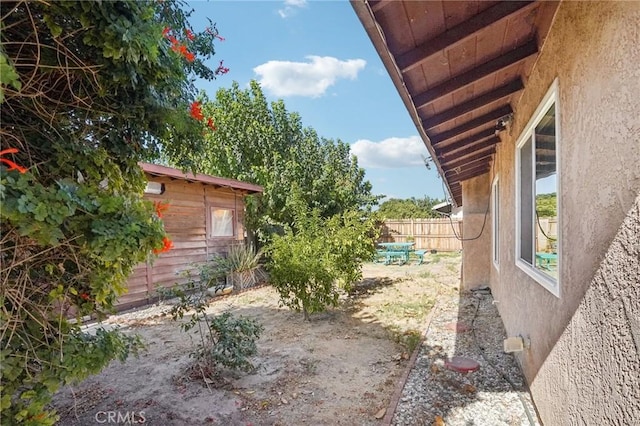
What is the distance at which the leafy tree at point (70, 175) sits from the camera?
1538 millimetres

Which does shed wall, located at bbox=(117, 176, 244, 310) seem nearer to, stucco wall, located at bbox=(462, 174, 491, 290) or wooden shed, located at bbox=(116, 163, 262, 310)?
wooden shed, located at bbox=(116, 163, 262, 310)

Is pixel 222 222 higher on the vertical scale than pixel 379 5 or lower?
lower

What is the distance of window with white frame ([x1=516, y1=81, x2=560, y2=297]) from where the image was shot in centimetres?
261

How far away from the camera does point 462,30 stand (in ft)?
6.97

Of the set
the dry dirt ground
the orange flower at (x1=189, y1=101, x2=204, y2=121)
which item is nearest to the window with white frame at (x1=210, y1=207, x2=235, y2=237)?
the dry dirt ground

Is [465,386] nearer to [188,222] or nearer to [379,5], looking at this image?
[379,5]

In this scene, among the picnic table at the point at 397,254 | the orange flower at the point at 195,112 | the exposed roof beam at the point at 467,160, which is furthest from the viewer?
the picnic table at the point at 397,254

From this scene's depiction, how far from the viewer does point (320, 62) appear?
7.29 metres

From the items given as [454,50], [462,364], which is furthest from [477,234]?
[454,50]

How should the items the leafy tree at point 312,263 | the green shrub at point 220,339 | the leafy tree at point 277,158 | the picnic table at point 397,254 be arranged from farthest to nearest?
the leafy tree at point 277,158
the picnic table at point 397,254
the leafy tree at point 312,263
the green shrub at point 220,339

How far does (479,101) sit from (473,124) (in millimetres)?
800

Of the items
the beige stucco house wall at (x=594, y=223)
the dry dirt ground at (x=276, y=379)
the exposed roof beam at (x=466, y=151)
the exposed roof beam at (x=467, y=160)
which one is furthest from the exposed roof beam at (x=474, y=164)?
the beige stucco house wall at (x=594, y=223)

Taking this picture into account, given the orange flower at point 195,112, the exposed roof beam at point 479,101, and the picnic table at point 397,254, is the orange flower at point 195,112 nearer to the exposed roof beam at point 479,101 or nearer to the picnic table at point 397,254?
the exposed roof beam at point 479,101

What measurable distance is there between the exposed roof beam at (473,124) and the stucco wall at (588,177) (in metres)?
1.50
